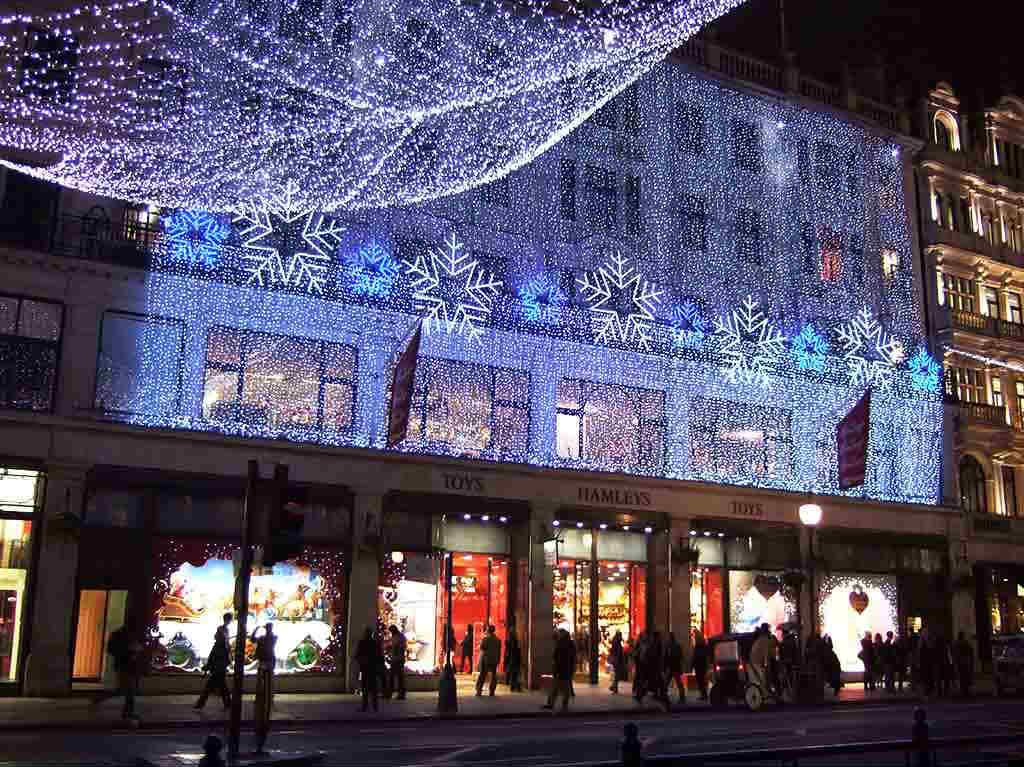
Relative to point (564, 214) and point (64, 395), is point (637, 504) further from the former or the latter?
point (64, 395)

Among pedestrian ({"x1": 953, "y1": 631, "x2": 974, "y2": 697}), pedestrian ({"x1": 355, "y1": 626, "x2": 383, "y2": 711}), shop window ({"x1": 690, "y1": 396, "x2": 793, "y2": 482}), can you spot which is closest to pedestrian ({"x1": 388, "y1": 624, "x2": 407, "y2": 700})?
pedestrian ({"x1": 355, "y1": 626, "x2": 383, "y2": 711})

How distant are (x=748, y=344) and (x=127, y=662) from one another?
913 inches

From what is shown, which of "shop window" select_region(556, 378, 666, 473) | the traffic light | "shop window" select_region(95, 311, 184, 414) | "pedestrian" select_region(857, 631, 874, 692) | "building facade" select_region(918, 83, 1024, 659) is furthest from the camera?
"building facade" select_region(918, 83, 1024, 659)

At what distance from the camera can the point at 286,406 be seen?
27969 mm

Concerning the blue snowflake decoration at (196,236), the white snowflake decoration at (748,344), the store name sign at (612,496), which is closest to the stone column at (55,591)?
the blue snowflake decoration at (196,236)

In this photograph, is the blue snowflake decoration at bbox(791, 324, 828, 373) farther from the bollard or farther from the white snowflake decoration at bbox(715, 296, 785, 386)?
the bollard

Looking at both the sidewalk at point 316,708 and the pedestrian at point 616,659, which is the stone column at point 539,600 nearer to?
the sidewalk at point 316,708

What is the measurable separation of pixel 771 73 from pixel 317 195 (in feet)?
64.4

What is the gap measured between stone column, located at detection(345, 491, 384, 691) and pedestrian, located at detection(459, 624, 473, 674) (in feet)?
10.0

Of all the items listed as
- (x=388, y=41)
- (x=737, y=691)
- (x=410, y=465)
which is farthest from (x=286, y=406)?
(x=737, y=691)

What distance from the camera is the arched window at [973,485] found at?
41375mm

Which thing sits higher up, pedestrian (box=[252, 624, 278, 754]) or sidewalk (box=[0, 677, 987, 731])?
pedestrian (box=[252, 624, 278, 754])

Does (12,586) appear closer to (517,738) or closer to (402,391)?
(402,391)

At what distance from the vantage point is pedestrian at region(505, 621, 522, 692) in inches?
1137
